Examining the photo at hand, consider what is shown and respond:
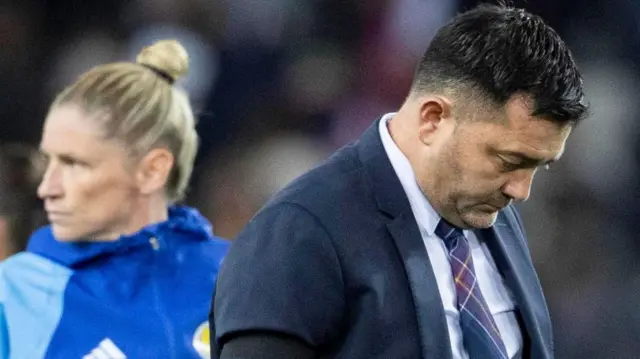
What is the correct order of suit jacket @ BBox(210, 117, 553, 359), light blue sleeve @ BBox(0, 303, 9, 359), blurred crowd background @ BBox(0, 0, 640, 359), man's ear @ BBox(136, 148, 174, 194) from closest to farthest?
suit jacket @ BBox(210, 117, 553, 359)
light blue sleeve @ BBox(0, 303, 9, 359)
man's ear @ BBox(136, 148, 174, 194)
blurred crowd background @ BBox(0, 0, 640, 359)

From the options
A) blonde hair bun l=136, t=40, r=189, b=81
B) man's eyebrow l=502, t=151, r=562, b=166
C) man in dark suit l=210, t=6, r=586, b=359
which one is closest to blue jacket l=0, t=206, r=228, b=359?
blonde hair bun l=136, t=40, r=189, b=81

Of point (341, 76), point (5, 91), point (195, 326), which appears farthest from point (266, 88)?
point (195, 326)

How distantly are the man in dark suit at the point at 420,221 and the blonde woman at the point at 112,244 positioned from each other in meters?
0.44

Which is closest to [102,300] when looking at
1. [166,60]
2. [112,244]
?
[112,244]

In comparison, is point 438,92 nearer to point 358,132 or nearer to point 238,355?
point 238,355

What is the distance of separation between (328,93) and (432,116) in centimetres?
212

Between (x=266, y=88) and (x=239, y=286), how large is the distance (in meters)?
2.20

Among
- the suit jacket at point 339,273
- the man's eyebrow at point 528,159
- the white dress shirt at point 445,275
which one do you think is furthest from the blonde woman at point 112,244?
the man's eyebrow at point 528,159

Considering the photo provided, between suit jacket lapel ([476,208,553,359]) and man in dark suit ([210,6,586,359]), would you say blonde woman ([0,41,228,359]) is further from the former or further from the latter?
suit jacket lapel ([476,208,553,359])

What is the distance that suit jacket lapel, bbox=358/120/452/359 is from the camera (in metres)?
1.22

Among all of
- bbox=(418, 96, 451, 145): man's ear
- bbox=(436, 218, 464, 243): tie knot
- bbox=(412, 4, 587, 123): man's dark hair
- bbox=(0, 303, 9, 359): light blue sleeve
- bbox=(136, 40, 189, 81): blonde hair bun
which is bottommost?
bbox=(0, 303, 9, 359): light blue sleeve

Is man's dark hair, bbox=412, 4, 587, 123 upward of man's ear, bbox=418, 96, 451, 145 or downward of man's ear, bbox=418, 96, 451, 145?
upward

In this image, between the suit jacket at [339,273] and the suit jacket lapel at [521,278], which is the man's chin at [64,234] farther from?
the suit jacket lapel at [521,278]

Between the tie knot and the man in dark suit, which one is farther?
the tie knot
